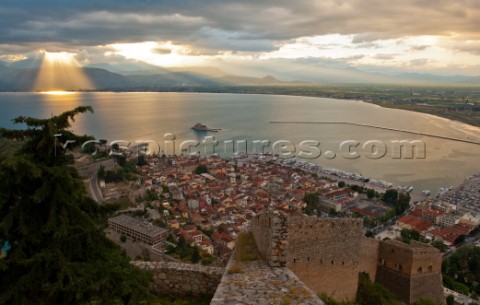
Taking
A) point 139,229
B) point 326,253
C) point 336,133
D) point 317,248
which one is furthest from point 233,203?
point 336,133

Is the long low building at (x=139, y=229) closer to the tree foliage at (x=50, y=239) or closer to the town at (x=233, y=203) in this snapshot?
the town at (x=233, y=203)

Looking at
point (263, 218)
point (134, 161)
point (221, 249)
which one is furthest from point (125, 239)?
point (134, 161)

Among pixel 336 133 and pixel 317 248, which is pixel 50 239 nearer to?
pixel 317 248

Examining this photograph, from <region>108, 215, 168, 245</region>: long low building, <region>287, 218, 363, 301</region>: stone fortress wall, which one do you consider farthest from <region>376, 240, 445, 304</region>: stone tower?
<region>108, 215, 168, 245</region>: long low building

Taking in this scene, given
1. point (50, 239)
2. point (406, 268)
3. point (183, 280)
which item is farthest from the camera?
point (406, 268)

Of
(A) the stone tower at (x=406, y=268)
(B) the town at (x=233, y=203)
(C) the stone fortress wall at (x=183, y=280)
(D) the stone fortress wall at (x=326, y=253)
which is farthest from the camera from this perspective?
(B) the town at (x=233, y=203)

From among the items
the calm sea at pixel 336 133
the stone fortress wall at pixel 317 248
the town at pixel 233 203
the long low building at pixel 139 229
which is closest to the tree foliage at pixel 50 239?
the stone fortress wall at pixel 317 248

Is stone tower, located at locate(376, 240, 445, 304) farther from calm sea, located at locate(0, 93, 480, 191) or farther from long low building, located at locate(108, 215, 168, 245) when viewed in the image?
calm sea, located at locate(0, 93, 480, 191)
